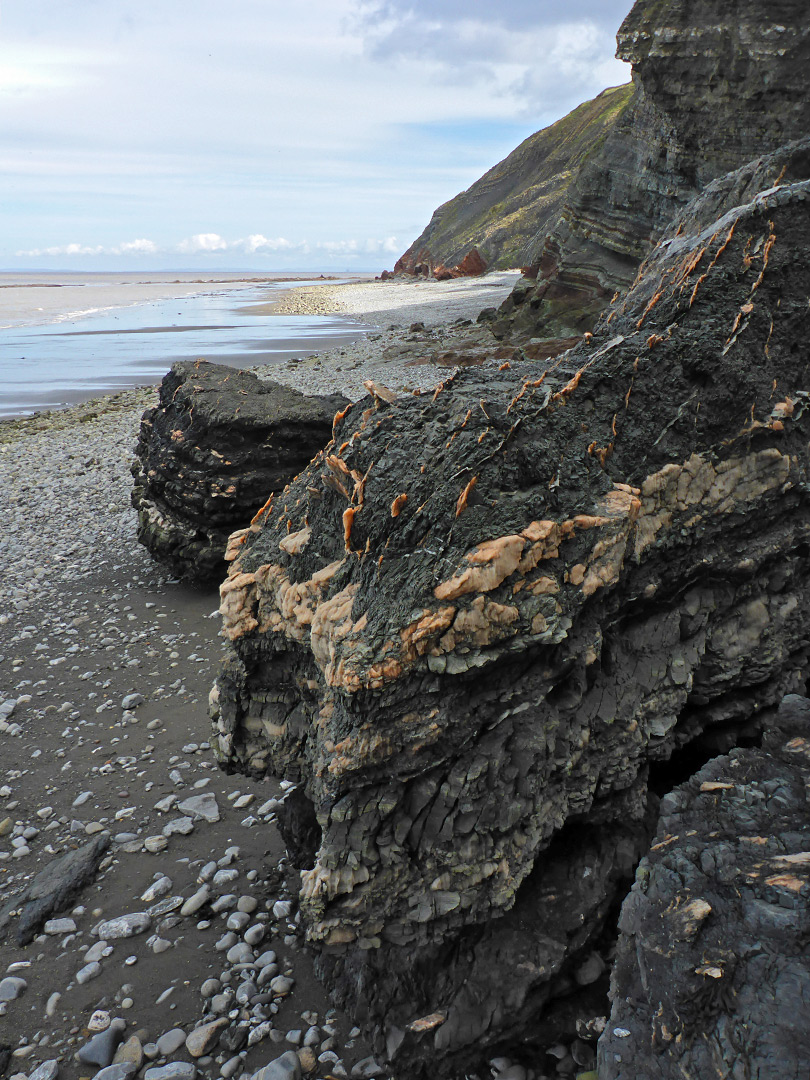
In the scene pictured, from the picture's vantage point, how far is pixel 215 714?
15.6 feet

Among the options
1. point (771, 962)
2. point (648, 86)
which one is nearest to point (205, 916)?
point (771, 962)

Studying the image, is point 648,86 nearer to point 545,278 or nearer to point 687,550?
point 545,278

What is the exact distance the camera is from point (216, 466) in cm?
978

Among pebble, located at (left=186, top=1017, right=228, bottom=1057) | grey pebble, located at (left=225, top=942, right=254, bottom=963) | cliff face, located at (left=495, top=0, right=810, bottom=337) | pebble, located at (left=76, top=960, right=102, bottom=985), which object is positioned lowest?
pebble, located at (left=186, top=1017, right=228, bottom=1057)

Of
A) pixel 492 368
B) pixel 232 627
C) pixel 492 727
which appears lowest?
pixel 492 727

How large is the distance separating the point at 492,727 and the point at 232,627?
182 cm

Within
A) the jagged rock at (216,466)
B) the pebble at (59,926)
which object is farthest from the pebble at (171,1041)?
the jagged rock at (216,466)

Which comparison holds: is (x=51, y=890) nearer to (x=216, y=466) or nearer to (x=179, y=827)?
(x=179, y=827)

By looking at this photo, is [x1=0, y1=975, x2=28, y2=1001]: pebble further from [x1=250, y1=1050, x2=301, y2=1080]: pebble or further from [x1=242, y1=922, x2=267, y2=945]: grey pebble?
[x1=250, y1=1050, x2=301, y2=1080]: pebble

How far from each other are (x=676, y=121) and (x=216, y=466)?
690 inches

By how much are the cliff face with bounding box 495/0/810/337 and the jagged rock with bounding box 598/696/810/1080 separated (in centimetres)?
1336

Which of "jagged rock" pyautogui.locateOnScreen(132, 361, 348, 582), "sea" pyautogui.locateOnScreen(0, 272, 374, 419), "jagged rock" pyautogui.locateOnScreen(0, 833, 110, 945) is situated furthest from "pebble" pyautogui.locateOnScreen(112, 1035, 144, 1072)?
"sea" pyautogui.locateOnScreen(0, 272, 374, 419)

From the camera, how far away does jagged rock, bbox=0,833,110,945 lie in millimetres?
4836

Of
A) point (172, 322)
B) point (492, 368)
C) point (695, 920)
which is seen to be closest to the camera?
point (695, 920)
